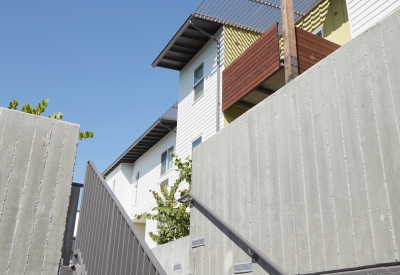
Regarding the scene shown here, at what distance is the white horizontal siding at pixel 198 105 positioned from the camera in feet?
44.3

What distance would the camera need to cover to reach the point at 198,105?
47.3 ft

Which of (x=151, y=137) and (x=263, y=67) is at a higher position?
(x=151, y=137)

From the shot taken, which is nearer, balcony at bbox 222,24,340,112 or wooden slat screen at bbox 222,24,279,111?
balcony at bbox 222,24,340,112

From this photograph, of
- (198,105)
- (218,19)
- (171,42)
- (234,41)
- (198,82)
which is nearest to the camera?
(218,19)

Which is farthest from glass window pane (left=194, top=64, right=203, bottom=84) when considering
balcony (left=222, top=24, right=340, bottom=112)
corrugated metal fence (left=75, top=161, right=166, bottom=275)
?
corrugated metal fence (left=75, top=161, right=166, bottom=275)

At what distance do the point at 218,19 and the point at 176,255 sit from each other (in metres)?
8.03

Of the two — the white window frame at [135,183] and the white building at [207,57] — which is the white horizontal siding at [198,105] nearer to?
the white building at [207,57]

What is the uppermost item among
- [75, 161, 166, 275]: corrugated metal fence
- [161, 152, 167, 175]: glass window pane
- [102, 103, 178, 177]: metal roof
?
[102, 103, 178, 177]: metal roof

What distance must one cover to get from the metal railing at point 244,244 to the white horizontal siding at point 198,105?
249 inches

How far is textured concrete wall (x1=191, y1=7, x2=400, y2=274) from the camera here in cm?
392

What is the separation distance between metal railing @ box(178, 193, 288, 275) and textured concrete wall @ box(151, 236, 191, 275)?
4.58 ft

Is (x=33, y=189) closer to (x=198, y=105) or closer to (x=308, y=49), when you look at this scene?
(x=308, y=49)

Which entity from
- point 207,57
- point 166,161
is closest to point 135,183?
point 166,161

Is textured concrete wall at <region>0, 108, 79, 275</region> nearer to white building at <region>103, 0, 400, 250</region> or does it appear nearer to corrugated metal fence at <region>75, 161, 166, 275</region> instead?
corrugated metal fence at <region>75, 161, 166, 275</region>
